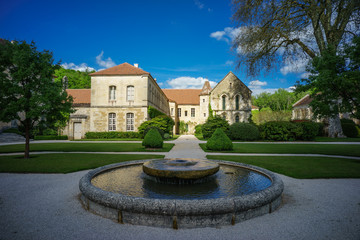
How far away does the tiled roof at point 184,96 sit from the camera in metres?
46.1

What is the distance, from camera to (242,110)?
33875mm

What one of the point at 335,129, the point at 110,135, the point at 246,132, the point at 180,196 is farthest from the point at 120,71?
the point at 335,129

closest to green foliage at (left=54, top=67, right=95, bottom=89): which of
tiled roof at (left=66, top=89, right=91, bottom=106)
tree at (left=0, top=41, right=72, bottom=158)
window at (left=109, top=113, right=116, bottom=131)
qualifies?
tiled roof at (left=66, top=89, right=91, bottom=106)

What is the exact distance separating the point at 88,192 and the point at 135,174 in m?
2.21

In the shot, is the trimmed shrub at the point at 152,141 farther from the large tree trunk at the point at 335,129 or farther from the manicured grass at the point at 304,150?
the large tree trunk at the point at 335,129

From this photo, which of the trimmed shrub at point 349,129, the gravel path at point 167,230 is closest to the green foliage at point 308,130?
the trimmed shrub at point 349,129

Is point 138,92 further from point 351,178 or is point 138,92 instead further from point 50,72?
point 351,178

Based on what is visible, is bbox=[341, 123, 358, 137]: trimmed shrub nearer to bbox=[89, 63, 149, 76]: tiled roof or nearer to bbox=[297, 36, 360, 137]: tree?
bbox=[297, 36, 360, 137]: tree

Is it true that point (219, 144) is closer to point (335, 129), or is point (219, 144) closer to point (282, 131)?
point (282, 131)

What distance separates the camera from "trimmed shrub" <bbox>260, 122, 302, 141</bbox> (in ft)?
68.6

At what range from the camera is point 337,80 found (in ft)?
25.7

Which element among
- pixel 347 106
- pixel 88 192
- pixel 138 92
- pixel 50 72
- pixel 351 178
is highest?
pixel 138 92

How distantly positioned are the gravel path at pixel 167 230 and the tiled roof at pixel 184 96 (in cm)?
4144

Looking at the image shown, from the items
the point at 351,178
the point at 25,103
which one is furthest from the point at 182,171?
the point at 25,103
